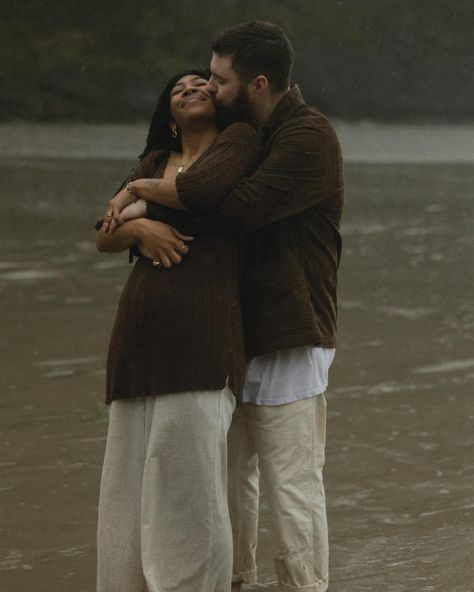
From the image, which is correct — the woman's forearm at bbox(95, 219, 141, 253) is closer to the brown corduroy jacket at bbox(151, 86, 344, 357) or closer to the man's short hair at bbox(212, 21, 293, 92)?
the brown corduroy jacket at bbox(151, 86, 344, 357)

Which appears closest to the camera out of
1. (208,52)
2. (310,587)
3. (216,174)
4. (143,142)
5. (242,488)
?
(216,174)

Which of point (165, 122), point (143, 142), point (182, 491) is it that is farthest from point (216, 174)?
point (143, 142)

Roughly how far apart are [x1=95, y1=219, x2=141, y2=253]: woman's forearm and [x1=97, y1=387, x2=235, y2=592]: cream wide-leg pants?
38cm

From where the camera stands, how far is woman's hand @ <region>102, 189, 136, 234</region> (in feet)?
11.2

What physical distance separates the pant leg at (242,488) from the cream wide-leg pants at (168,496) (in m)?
0.28

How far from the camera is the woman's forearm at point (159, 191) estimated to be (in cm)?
329

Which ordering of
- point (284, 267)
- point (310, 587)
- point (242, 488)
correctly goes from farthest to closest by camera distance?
point (242, 488) → point (310, 587) → point (284, 267)

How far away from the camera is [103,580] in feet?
11.0

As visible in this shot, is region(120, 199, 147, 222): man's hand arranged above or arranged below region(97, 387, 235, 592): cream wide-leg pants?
above

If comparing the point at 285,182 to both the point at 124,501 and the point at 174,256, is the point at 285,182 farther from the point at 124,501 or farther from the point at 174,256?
the point at 124,501

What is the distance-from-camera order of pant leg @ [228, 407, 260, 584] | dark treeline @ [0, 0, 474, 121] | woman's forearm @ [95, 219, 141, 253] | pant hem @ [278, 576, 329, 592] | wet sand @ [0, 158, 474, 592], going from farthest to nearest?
dark treeline @ [0, 0, 474, 121] < wet sand @ [0, 158, 474, 592] < pant leg @ [228, 407, 260, 584] < pant hem @ [278, 576, 329, 592] < woman's forearm @ [95, 219, 141, 253]

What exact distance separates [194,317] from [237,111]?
1.67ft

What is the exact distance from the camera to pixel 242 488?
12.0ft

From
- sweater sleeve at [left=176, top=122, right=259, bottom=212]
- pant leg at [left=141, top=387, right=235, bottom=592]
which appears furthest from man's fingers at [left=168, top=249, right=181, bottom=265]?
pant leg at [left=141, top=387, right=235, bottom=592]
